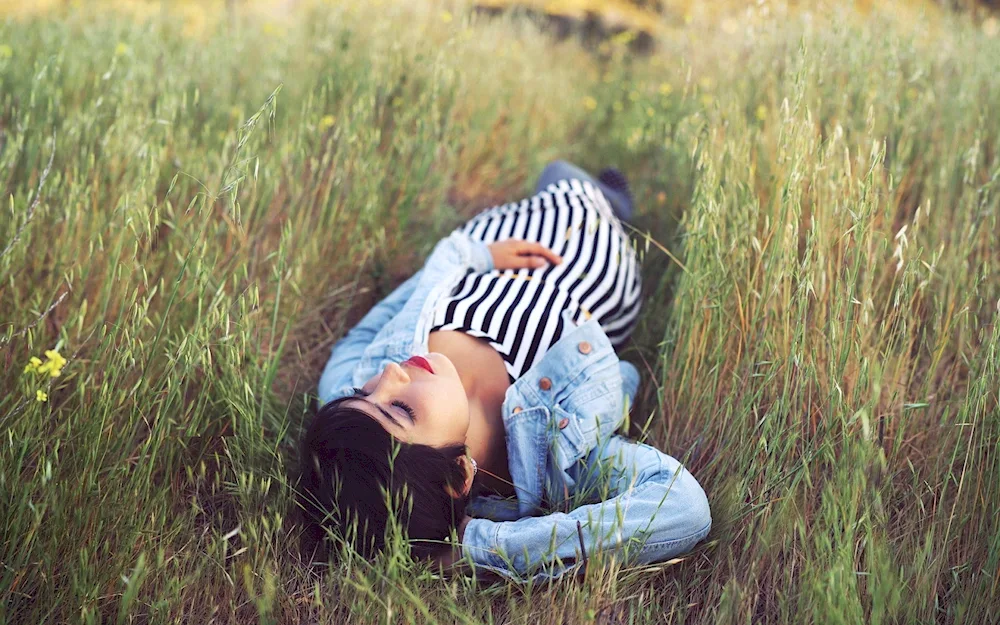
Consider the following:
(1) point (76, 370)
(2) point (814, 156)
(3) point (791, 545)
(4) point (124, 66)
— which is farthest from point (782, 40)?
(1) point (76, 370)

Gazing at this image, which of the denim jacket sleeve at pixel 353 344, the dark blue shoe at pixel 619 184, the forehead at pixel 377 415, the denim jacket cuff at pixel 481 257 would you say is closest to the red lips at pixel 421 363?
the forehead at pixel 377 415

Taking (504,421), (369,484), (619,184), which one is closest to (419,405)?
(369,484)

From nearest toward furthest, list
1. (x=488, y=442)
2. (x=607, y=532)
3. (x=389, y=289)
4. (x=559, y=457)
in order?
(x=607, y=532) → (x=559, y=457) → (x=488, y=442) → (x=389, y=289)

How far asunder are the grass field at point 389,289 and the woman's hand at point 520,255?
0.38 m

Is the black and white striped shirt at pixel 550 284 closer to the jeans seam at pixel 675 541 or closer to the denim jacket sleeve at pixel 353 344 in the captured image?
the denim jacket sleeve at pixel 353 344

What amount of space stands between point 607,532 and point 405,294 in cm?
108

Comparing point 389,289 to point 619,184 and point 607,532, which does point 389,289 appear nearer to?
point 619,184

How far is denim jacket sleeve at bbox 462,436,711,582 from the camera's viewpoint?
149 centimetres

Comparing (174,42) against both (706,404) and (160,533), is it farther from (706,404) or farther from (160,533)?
(706,404)

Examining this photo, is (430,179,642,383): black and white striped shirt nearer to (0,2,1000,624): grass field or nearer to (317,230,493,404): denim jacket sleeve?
(317,230,493,404): denim jacket sleeve

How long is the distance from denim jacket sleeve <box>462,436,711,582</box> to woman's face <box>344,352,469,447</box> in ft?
0.72

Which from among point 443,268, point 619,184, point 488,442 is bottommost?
point 488,442

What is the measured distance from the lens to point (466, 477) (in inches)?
66.1

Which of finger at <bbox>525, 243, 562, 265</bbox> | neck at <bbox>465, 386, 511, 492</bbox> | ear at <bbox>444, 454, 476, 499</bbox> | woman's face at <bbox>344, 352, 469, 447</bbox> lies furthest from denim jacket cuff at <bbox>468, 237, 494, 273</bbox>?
ear at <bbox>444, 454, 476, 499</bbox>
